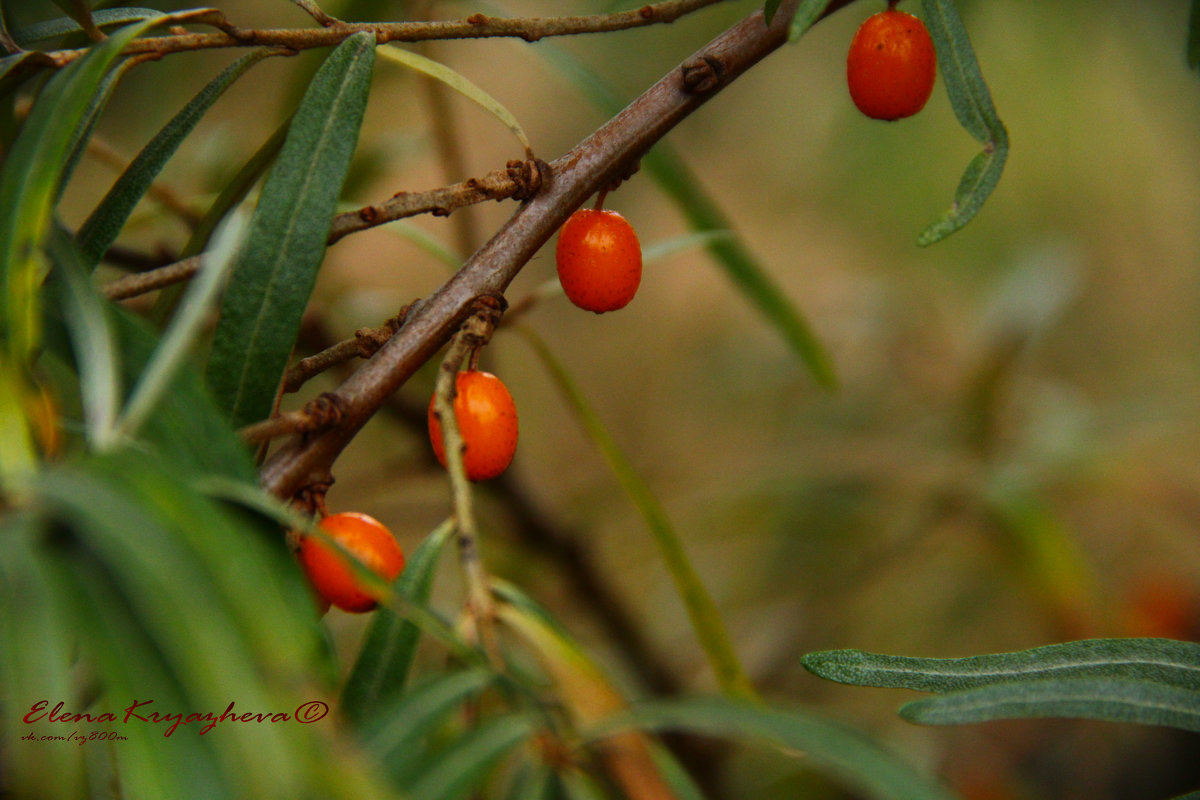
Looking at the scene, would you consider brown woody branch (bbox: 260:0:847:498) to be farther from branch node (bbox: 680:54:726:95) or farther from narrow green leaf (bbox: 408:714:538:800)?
narrow green leaf (bbox: 408:714:538:800)

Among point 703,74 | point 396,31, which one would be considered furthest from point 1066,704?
point 396,31

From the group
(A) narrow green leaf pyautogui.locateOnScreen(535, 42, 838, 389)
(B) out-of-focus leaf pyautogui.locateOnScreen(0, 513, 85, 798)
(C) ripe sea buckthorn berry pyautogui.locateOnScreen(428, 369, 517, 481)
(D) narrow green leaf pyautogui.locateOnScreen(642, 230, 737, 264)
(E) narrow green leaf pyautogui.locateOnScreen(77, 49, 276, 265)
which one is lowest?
(B) out-of-focus leaf pyautogui.locateOnScreen(0, 513, 85, 798)

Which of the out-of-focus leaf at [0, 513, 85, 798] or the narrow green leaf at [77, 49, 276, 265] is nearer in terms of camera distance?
the out-of-focus leaf at [0, 513, 85, 798]

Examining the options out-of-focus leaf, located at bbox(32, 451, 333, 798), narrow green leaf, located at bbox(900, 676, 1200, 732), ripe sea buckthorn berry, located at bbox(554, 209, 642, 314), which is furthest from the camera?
ripe sea buckthorn berry, located at bbox(554, 209, 642, 314)

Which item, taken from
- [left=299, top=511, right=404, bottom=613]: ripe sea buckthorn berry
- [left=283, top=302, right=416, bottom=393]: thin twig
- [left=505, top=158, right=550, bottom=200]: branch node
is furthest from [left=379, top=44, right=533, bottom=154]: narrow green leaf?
[left=299, top=511, right=404, bottom=613]: ripe sea buckthorn berry

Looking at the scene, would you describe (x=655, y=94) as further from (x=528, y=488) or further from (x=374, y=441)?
(x=374, y=441)

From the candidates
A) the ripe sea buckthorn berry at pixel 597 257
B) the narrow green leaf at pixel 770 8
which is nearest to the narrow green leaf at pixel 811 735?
the ripe sea buckthorn berry at pixel 597 257

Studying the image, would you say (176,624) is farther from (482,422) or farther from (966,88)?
(966,88)
